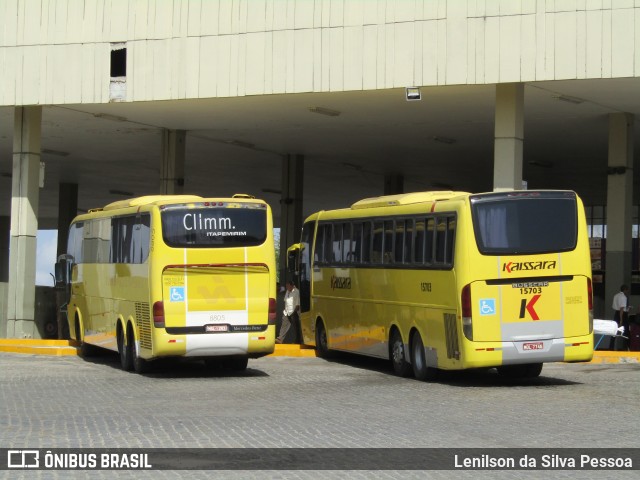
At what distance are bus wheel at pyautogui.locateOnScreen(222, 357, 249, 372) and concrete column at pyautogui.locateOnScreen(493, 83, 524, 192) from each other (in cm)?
727

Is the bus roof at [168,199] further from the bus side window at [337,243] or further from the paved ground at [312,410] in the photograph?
the bus side window at [337,243]

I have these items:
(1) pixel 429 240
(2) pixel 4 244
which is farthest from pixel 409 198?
(2) pixel 4 244

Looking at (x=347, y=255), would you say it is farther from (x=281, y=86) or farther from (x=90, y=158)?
(x=90, y=158)

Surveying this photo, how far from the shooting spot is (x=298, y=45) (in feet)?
91.6

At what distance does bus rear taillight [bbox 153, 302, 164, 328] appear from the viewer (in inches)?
838

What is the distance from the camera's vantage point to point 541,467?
1114 centimetres

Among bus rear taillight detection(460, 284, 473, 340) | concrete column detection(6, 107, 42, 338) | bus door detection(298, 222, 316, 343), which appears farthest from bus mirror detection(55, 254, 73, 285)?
bus rear taillight detection(460, 284, 473, 340)

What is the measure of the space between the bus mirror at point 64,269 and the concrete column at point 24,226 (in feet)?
10.0

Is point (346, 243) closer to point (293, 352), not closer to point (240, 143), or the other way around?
point (293, 352)

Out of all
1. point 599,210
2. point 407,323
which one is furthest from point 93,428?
point 599,210

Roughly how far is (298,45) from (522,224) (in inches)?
384

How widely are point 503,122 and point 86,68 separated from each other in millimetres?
10388

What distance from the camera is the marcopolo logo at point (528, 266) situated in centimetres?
1980

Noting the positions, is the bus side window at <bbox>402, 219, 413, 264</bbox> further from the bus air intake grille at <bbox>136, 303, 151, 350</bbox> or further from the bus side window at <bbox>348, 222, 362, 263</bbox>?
the bus air intake grille at <bbox>136, 303, 151, 350</bbox>
